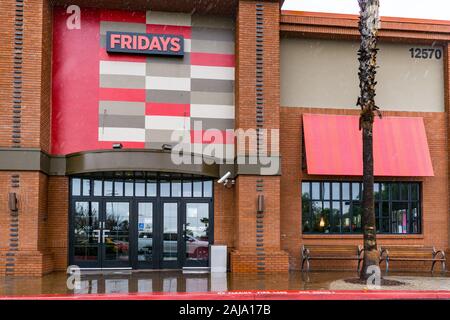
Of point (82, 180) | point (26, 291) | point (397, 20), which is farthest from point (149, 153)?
point (397, 20)

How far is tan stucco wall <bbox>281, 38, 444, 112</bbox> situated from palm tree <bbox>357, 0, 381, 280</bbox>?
4.48m

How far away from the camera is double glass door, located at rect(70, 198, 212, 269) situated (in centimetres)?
1877

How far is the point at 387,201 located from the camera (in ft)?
65.8

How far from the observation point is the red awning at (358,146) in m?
19.3

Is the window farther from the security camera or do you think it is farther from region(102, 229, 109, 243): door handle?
region(102, 229, 109, 243): door handle

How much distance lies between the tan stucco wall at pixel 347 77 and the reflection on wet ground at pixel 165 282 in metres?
5.82

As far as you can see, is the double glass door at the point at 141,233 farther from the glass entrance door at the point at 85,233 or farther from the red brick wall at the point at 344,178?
the red brick wall at the point at 344,178

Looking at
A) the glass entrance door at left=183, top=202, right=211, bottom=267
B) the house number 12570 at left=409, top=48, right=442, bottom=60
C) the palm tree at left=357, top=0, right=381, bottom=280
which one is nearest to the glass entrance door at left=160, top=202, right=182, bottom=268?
the glass entrance door at left=183, top=202, right=211, bottom=267

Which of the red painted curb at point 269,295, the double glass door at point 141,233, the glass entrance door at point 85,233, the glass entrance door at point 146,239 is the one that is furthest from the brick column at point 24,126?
the red painted curb at point 269,295

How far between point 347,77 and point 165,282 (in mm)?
9486

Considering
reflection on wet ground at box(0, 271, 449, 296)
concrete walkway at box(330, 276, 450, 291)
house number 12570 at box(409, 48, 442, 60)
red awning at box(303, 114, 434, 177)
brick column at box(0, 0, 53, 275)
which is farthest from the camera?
house number 12570 at box(409, 48, 442, 60)

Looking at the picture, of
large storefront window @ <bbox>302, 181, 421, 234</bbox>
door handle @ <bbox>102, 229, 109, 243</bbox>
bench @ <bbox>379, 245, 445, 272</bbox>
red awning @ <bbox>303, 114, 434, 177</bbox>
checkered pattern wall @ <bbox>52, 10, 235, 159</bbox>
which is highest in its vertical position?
checkered pattern wall @ <bbox>52, 10, 235, 159</bbox>
